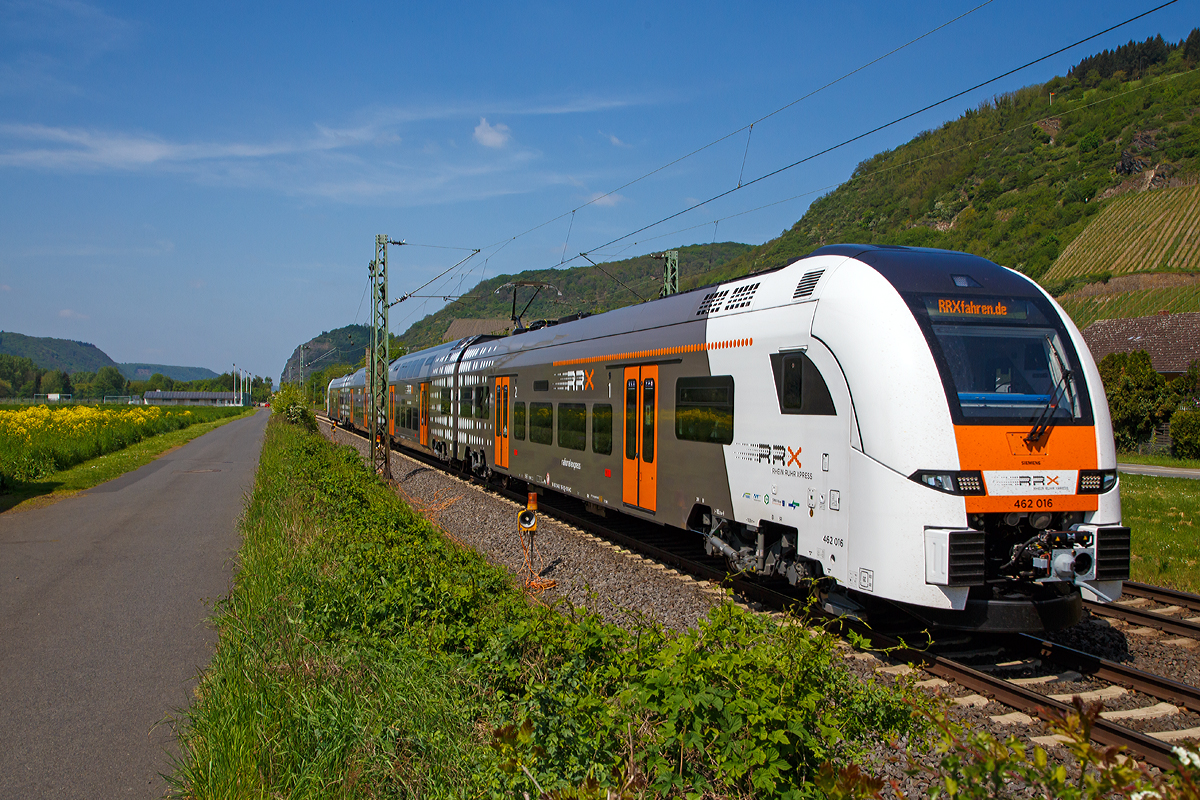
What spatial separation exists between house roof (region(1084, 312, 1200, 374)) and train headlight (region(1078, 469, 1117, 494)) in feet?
131

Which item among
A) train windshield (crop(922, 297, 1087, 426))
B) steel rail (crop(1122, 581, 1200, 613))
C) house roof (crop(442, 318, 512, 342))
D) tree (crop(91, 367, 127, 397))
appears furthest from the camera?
tree (crop(91, 367, 127, 397))

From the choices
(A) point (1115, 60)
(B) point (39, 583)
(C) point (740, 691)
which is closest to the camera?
(C) point (740, 691)

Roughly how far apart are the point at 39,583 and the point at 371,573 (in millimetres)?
5106

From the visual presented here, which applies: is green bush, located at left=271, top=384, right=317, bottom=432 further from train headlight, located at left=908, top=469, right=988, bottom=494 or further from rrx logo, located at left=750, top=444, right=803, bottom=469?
train headlight, located at left=908, top=469, right=988, bottom=494

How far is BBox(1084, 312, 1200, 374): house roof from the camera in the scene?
3916 cm

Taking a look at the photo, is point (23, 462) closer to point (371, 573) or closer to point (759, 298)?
point (371, 573)

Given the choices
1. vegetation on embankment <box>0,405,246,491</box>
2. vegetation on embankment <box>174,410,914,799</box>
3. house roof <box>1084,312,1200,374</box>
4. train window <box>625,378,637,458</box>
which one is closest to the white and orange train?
train window <box>625,378,637,458</box>

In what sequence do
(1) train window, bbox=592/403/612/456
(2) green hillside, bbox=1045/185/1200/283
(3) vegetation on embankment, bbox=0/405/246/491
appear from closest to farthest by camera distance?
(1) train window, bbox=592/403/612/456, (3) vegetation on embankment, bbox=0/405/246/491, (2) green hillside, bbox=1045/185/1200/283

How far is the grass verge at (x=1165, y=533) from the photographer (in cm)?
928

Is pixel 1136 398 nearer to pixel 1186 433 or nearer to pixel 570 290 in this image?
pixel 1186 433

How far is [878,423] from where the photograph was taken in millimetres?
6188

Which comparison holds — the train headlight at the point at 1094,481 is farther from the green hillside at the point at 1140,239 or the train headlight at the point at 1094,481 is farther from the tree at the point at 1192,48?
the tree at the point at 1192,48

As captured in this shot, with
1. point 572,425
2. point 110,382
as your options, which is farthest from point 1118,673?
point 110,382

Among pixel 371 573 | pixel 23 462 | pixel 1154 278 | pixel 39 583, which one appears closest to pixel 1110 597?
pixel 371 573
